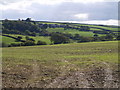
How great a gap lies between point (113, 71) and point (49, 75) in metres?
5.09

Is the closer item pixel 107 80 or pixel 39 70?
pixel 107 80

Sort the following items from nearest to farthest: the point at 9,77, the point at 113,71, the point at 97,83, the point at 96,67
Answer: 1. the point at 97,83
2. the point at 9,77
3. the point at 113,71
4. the point at 96,67

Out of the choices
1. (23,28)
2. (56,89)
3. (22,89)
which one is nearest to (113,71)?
(56,89)

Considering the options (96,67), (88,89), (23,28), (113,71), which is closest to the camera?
(88,89)

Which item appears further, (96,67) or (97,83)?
A: (96,67)

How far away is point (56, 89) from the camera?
13.7 meters

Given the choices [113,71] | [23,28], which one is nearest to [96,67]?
[113,71]

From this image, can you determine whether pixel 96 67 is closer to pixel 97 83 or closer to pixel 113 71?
pixel 113 71

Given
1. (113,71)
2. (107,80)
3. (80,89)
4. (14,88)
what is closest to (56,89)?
(80,89)

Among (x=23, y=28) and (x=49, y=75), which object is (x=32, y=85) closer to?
(x=49, y=75)

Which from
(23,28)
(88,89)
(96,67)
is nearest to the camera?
(88,89)

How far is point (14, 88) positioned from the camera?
46.7 feet

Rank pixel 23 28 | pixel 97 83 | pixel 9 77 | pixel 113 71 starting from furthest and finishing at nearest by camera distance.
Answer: pixel 23 28, pixel 113 71, pixel 9 77, pixel 97 83

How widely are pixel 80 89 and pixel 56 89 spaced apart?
1485mm
